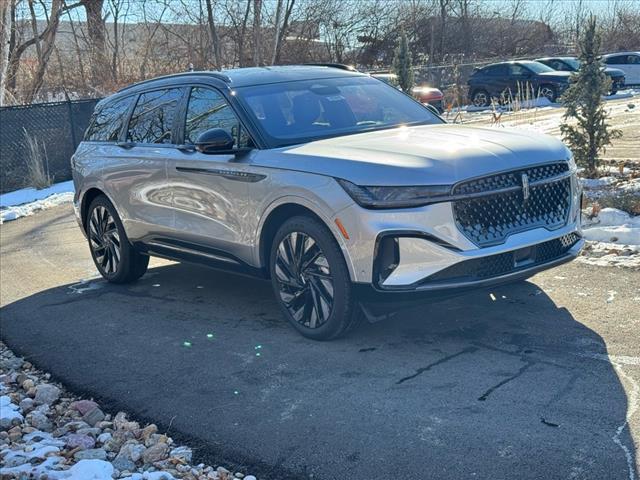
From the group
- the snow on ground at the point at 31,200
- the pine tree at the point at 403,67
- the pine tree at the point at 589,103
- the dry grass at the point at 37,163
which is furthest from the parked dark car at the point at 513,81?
the pine tree at the point at 589,103

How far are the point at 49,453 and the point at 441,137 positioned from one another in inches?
125

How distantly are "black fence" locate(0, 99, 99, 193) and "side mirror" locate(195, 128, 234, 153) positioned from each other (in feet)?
35.5

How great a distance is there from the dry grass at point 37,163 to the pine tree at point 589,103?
10.0 metres

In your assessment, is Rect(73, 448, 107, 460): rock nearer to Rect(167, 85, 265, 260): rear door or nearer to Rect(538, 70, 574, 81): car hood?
Rect(167, 85, 265, 260): rear door

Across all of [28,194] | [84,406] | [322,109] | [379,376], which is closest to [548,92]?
[28,194]

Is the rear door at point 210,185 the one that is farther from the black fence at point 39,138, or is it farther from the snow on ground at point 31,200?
the black fence at point 39,138

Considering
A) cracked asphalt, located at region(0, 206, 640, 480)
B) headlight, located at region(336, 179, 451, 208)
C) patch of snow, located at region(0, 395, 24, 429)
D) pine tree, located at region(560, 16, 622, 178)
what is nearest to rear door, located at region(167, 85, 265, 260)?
cracked asphalt, located at region(0, 206, 640, 480)

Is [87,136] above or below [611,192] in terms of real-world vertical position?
above

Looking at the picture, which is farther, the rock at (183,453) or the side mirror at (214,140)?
the side mirror at (214,140)

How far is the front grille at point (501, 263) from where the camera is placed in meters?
4.68

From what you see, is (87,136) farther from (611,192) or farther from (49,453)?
(611,192)

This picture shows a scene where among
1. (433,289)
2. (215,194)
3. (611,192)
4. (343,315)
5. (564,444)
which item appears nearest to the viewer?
(564,444)

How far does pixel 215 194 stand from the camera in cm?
596

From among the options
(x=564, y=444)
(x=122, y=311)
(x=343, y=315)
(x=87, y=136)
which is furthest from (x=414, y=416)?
(x=87, y=136)
